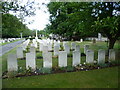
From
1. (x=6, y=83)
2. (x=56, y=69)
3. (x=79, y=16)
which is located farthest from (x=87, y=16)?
(x=6, y=83)

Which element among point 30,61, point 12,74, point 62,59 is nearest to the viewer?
point 12,74

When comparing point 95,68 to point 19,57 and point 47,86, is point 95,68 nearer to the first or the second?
point 47,86

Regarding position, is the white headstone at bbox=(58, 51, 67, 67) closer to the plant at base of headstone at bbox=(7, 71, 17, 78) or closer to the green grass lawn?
the green grass lawn

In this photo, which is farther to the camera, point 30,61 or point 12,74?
point 30,61

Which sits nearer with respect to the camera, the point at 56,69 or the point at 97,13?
the point at 56,69

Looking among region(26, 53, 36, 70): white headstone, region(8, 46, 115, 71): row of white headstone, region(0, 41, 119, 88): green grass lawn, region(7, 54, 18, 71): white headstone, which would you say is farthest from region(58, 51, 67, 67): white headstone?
region(7, 54, 18, 71): white headstone

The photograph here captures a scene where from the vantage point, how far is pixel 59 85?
3.88 m

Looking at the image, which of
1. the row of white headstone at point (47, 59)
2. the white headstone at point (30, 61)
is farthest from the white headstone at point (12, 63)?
the white headstone at point (30, 61)

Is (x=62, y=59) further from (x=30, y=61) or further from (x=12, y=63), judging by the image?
(x=12, y=63)

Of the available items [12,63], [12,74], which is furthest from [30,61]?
[12,74]

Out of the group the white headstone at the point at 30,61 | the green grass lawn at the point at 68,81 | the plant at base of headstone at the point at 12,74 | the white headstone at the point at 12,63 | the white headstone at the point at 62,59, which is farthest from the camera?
the white headstone at the point at 62,59

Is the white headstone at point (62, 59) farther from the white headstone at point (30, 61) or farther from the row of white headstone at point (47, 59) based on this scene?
the white headstone at point (30, 61)

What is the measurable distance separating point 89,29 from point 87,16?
3.21ft

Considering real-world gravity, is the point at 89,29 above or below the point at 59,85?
above
